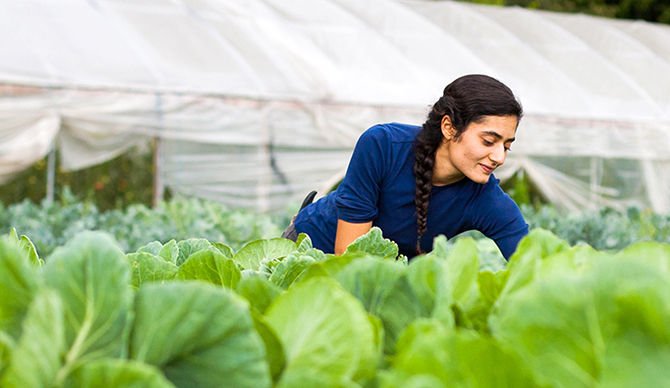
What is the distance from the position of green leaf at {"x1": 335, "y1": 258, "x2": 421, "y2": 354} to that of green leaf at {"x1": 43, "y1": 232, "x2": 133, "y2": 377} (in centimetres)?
24

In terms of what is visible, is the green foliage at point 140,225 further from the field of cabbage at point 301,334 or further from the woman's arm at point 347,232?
the field of cabbage at point 301,334

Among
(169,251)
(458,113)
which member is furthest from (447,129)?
(169,251)


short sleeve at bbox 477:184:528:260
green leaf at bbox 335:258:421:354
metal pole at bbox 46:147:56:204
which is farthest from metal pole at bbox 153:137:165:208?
green leaf at bbox 335:258:421:354

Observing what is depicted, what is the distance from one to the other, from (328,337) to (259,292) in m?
0.19

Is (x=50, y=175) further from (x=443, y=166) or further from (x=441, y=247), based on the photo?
(x=441, y=247)

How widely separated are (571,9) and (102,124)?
613 inches

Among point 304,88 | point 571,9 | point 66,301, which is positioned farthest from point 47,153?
point 571,9

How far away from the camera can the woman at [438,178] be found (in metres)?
2.14

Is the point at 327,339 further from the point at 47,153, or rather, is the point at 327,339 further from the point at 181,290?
the point at 47,153

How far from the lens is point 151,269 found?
883 millimetres

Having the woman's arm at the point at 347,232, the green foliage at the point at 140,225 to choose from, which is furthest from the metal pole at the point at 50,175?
the woman's arm at the point at 347,232

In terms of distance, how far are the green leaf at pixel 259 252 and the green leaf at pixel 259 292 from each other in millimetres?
428

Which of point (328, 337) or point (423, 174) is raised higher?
point (328, 337)

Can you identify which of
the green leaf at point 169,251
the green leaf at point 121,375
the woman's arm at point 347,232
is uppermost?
the green leaf at point 121,375
